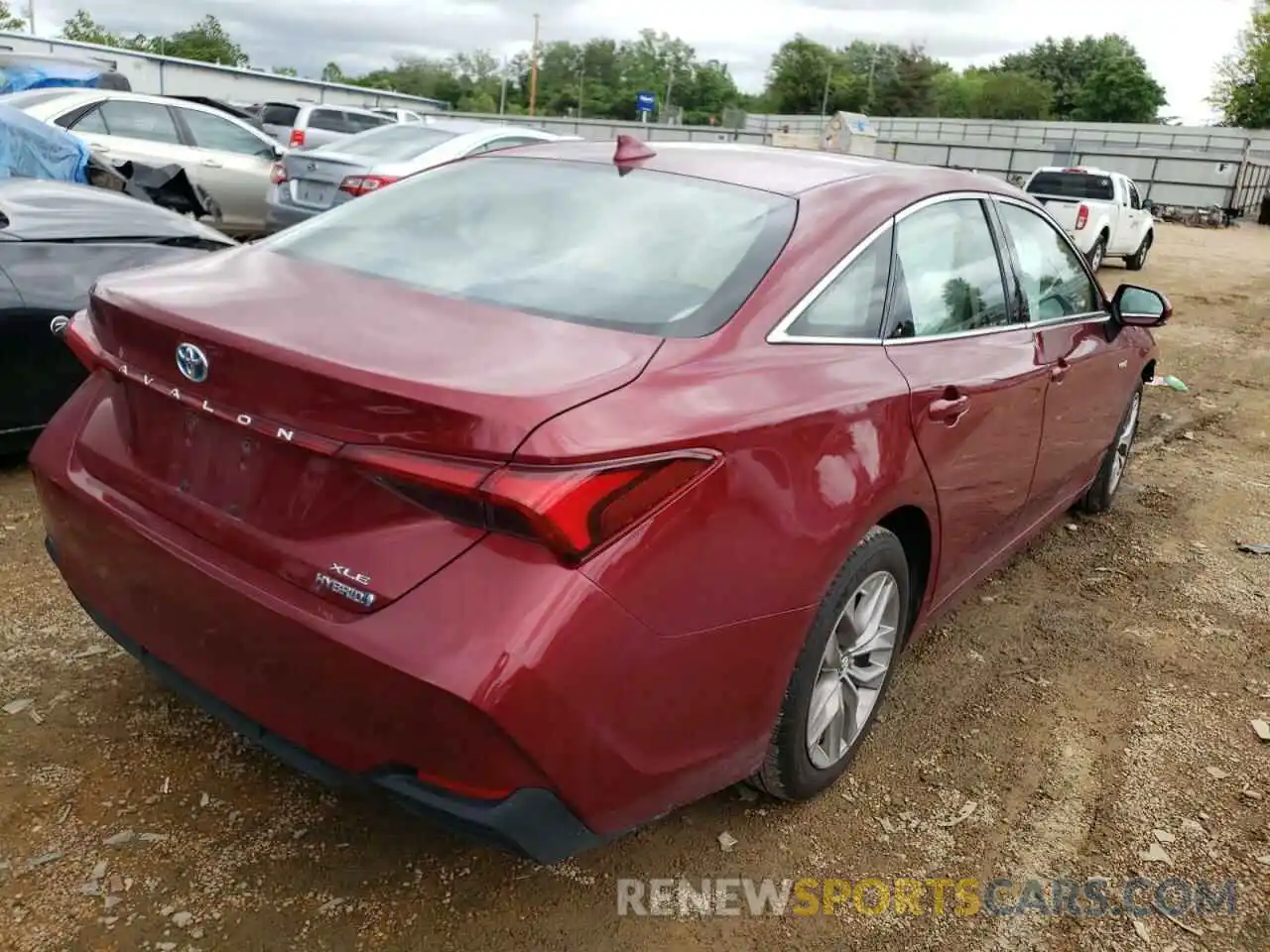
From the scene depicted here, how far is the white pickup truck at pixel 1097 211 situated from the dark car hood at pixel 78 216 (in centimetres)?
1330

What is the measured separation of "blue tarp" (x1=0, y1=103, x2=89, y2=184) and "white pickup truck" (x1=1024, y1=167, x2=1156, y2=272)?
12.9 meters

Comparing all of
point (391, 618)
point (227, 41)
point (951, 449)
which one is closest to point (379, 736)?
point (391, 618)

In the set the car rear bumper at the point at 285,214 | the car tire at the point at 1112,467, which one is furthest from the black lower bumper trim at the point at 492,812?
the car rear bumper at the point at 285,214

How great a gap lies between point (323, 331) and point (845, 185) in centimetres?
147

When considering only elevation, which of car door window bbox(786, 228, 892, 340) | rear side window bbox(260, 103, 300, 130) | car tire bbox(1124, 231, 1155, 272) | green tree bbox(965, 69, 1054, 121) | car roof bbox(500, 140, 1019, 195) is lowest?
car tire bbox(1124, 231, 1155, 272)

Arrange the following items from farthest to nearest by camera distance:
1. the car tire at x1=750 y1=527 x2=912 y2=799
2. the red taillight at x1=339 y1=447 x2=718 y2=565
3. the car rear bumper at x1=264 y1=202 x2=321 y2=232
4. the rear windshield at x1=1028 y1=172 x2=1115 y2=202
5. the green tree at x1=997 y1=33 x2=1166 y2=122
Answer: the green tree at x1=997 y1=33 x2=1166 y2=122 → the rear windshield at x1=1028 y1=172 x2=1115 y2=202 → the car rear bumper at x1=264 y1=202 x2=321 y2=232 → the car tire at x1=750 y1=527 x2=912 y2=799 → the red taillight at x1=339 y1=447 x2=718 y2=565

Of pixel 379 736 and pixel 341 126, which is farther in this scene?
pixel 341 126

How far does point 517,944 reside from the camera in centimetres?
220

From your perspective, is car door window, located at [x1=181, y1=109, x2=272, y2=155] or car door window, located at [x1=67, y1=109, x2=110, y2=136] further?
car door window, located at [x1=181, y1=109, x2=272, y2=155]

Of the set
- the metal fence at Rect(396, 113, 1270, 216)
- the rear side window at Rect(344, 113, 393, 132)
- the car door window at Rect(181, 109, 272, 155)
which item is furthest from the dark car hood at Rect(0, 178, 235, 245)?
the metal fence at Rect(396, 113, 1270, 216)

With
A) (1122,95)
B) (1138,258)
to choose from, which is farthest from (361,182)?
(1122,95)

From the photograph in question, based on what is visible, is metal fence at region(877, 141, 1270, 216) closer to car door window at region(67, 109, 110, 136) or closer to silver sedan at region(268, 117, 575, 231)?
silver sedan at region(268, 117, 575, 231)

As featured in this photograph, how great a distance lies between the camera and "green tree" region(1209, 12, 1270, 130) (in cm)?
6488

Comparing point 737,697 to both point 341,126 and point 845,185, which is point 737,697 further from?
point 341,126
